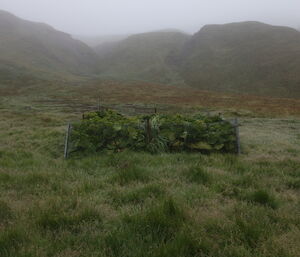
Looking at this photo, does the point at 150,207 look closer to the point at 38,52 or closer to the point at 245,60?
the point at 245,60

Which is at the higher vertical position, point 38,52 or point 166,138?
point 38,52

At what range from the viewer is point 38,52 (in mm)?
113500

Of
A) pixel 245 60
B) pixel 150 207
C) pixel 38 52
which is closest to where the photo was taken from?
pixel 150 207

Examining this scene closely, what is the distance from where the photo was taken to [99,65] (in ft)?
417

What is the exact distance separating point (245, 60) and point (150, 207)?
309ft

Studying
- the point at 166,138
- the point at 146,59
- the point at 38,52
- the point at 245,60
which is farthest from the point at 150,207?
the point at 38,52

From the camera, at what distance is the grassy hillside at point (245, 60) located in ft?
233

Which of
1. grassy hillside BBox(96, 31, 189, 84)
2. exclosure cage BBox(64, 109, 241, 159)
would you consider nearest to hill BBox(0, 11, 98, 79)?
grassy hillside BBox(96, 31, 189, 84)

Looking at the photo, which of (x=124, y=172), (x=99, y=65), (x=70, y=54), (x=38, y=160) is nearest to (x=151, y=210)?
(x=124, y=172)

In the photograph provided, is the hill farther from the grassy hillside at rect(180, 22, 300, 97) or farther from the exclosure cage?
the exclosure cage

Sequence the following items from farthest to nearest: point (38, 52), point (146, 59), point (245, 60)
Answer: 1. point (146, 59)
2. point (38, 52)
3. point (245, 60)

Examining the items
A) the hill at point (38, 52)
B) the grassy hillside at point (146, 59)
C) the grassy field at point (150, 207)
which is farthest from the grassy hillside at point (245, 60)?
the grassy field at point (150, 207)

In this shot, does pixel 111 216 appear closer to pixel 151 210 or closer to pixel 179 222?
pixel 151 210

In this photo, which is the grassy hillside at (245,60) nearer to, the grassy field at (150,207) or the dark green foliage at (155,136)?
the dark green foliage at (155,136)
